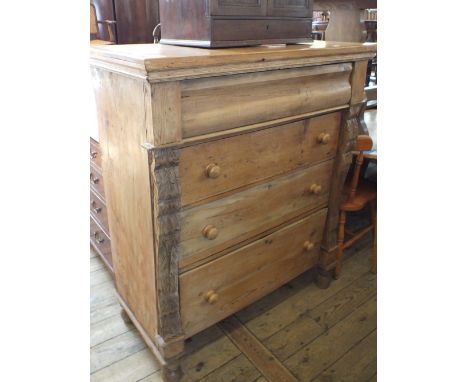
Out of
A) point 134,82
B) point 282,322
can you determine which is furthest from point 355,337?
point 134,82

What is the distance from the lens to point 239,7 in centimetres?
119

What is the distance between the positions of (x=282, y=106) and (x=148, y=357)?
3.45 ft

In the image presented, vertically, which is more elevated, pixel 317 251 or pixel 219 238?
pixel 219 238

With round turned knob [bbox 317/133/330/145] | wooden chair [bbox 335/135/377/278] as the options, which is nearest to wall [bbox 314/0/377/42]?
wooden chair [bbox 335/135/377/278]

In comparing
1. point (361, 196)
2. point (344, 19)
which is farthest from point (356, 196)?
point (344, 19)

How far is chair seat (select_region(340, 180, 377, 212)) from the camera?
1.77 meters

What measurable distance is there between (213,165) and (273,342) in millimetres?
828

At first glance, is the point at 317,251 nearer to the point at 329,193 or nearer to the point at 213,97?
the point at 329,193

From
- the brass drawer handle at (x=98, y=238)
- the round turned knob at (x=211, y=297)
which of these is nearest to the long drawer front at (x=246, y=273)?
the round turned knob at (x=211, y=297)

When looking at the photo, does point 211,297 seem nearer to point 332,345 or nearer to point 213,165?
point 213,165

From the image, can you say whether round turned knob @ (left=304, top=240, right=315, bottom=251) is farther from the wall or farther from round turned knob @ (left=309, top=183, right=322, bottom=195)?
the wall

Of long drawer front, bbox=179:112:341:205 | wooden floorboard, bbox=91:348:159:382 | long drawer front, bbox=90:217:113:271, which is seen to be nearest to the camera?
long drawer front, bbox=179:112:341:205

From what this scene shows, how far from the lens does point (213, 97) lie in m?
1.06

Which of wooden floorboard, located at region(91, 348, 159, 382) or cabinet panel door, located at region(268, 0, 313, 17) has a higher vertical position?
cabinet panel door, located at region(268, 0, 313, 17)
